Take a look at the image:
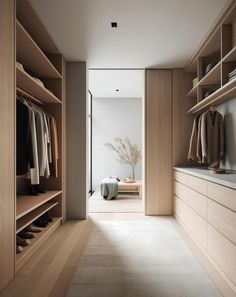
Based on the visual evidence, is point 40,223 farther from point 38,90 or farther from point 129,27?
point 129,27

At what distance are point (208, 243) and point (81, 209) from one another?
6.54ft

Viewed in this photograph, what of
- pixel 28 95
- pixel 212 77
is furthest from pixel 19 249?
pixel 212 77

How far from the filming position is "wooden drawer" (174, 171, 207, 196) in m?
2.30

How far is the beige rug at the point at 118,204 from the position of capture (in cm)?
421

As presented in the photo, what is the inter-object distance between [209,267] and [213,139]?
140 cm

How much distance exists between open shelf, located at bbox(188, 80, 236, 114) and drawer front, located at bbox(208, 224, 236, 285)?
135 centimetres

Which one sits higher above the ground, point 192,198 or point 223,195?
point 223,195

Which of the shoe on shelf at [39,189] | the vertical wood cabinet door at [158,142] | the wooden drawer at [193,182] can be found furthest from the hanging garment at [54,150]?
the wooden drawer at [193,182]

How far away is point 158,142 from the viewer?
149 inches

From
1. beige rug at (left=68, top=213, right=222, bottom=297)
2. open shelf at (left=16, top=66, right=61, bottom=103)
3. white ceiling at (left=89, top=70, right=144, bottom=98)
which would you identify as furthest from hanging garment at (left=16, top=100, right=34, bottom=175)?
white ceiling at (left=89, top=70, right=144, bottom=98)

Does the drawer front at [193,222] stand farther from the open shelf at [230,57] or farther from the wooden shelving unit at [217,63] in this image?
the open shelf at [230,57]

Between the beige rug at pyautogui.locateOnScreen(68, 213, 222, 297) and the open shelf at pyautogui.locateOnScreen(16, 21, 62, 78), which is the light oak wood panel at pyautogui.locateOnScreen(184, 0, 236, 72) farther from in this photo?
Result: the beige rug at pyautogui.locateOnScreen(68, 213, 222, 297)

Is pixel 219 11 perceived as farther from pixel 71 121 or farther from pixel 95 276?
pixel 95 276

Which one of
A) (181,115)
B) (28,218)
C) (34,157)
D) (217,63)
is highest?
(217,63)
